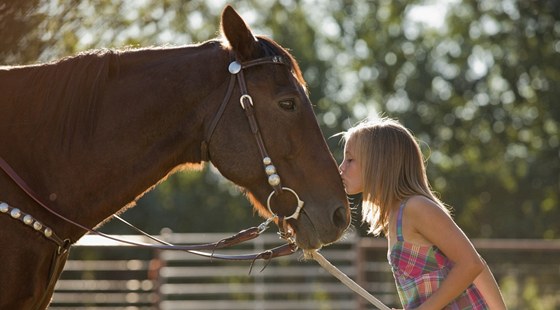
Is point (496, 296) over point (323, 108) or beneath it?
over

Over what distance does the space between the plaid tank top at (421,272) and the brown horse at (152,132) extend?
0.85 feet

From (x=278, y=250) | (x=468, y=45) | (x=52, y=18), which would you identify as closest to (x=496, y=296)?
(x=278, y=250)

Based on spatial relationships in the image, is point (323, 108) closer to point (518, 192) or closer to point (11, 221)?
point (518, 192)

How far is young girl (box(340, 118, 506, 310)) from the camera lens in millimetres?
3641

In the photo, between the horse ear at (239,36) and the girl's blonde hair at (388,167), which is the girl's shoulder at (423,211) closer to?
the girl's blonde hair at (388,167)

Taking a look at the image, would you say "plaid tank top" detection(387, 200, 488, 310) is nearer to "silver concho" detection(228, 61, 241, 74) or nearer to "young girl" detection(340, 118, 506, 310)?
"young girl" detection(340, 118, 506, 310)

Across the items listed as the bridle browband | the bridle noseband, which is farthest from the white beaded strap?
the bridle noseband

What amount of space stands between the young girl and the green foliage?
18.3m

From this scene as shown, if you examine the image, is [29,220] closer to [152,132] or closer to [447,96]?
[152,132]

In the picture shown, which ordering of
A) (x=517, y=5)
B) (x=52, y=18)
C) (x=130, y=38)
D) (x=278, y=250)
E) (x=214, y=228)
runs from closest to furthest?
(x=278, y=250) → (x=52, y=18) → (x=130, y=38) → (x=517, y=5) → (x=214, y=228)

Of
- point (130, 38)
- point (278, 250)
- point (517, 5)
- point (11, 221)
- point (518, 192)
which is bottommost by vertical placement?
point (518, 192)

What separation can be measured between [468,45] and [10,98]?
2454 cm

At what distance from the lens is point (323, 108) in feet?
90.0

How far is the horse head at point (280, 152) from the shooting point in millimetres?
3803
